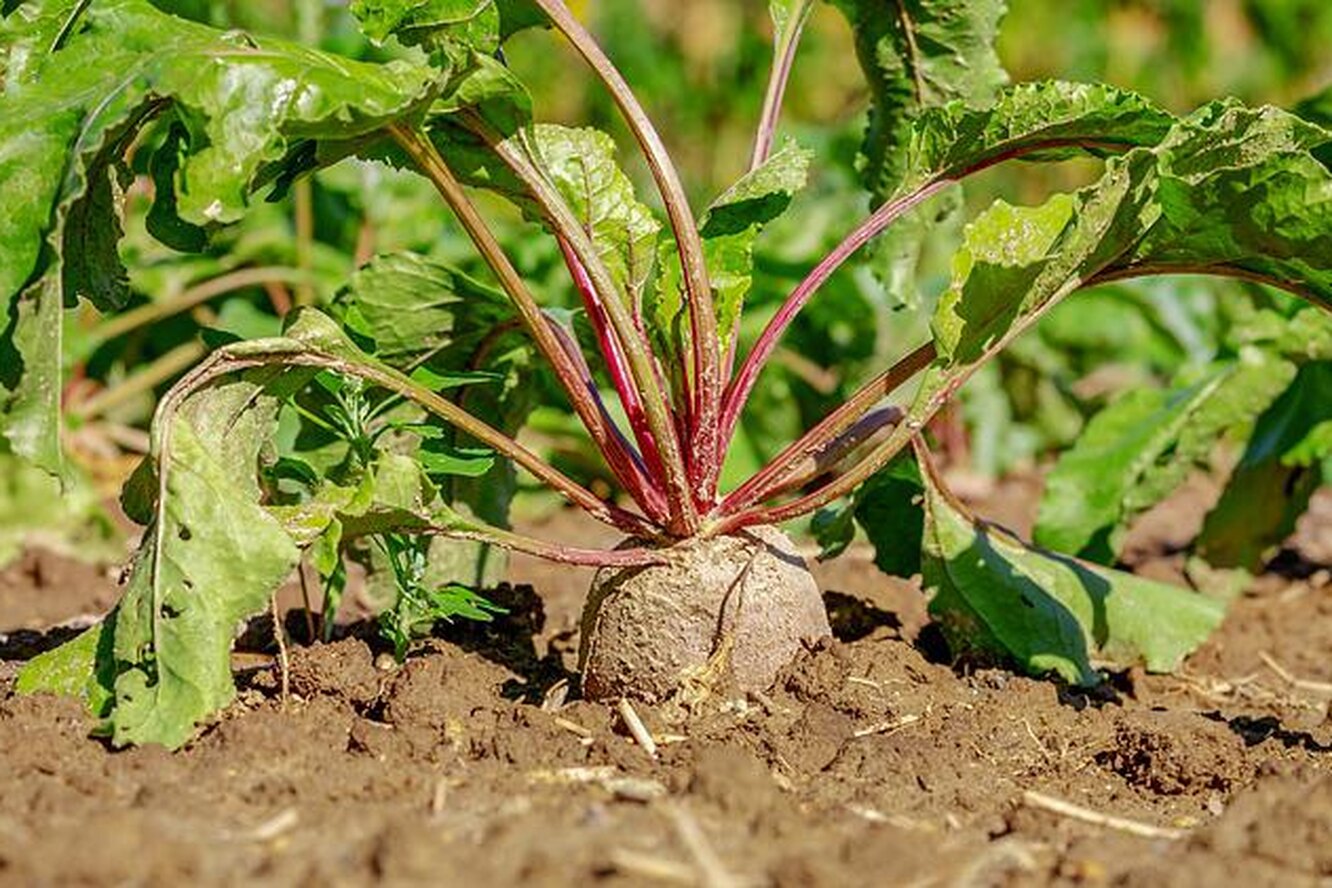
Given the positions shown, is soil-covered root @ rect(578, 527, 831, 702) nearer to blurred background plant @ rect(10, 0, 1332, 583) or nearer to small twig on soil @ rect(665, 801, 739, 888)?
small twig on soil @ rect(665, 801, 739, 888)

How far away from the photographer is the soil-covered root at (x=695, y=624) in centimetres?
284

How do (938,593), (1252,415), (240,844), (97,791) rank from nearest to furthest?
1. (240,844)
2. (97,791)
3. (938,593)
4. (1252,415)

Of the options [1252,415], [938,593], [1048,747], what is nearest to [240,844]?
[1048,747]

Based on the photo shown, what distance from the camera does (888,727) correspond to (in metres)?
2.79

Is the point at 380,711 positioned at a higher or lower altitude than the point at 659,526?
lower

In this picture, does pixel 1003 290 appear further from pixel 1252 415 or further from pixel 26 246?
pixel 1252 415

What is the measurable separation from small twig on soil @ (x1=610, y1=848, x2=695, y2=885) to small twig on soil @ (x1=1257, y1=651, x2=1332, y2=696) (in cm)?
217

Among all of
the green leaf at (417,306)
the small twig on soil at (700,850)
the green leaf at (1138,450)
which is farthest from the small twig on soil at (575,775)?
the green leaf at (1138,450)

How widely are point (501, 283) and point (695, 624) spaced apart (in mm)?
624

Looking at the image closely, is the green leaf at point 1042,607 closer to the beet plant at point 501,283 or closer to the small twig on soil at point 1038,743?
the beet plant at point 501,283

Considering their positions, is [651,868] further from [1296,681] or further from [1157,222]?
[1296,681]

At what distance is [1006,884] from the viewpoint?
2.07 metres

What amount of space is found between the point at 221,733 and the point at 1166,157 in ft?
5.25

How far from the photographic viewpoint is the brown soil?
6.51 feet
